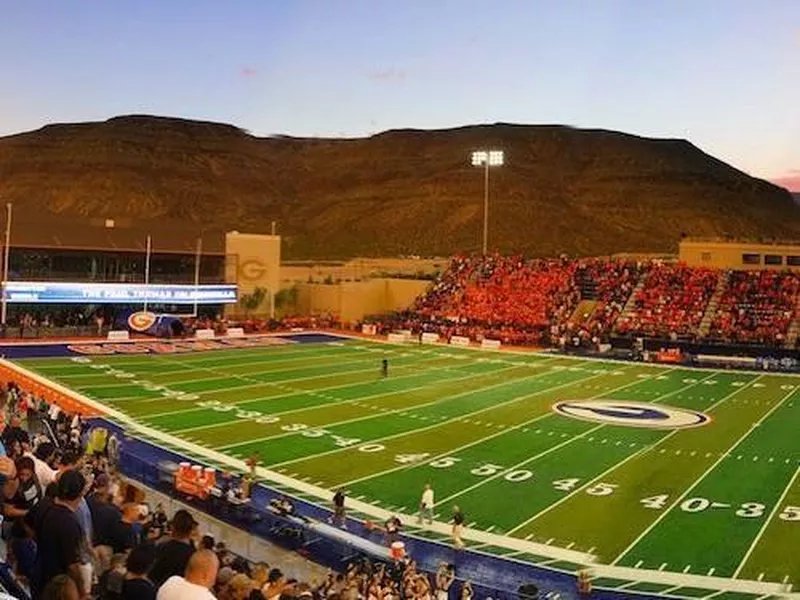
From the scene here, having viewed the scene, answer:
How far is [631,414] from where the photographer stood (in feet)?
103

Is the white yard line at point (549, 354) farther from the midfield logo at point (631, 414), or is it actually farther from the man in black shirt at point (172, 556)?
the man in black shirt at point (172, 556)

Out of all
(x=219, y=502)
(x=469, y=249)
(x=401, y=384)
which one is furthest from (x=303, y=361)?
(x=469, y=249)

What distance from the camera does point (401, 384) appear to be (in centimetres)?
3691

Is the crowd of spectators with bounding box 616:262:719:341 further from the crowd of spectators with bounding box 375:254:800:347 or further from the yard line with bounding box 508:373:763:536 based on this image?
the yard line with bounding box 508:373:763:536

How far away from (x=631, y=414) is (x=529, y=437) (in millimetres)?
5848

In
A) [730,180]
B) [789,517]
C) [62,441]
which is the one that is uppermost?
[730,180]

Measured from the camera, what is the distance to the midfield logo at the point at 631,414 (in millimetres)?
29906

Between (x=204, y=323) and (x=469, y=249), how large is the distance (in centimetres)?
8541

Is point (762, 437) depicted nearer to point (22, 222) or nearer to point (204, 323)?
point (204, 323)

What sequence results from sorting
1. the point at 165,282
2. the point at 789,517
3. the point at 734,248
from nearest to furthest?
the point at 789,517, the point at 165,282, the point at 734,248

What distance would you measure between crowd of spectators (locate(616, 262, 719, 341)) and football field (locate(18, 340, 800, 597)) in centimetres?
770

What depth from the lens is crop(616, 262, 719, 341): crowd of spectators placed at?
173 feet

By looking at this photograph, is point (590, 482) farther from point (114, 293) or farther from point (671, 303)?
point (114, 293)

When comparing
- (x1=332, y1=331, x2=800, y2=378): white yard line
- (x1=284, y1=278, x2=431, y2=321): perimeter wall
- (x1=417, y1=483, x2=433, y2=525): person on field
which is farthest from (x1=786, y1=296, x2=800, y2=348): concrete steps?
(x1=417, y1=483, x2=433, y2=525): person on field
